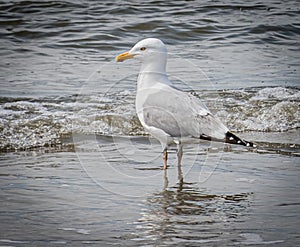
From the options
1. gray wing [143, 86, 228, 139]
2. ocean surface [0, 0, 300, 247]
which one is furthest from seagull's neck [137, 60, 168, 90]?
ocean surface [0, 0, 300, 247]

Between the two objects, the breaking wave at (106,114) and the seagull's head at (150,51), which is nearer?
the seagull's head at (150,51)

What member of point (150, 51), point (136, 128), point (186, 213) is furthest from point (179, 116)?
point (136, 128)

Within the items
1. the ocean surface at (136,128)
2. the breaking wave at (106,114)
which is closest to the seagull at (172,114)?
the ocean surface at (136,128)

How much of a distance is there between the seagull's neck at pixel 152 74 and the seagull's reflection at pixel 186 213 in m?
0.97

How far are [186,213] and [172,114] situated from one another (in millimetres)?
1259

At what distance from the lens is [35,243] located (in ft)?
10.8

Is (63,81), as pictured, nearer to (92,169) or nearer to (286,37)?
(92,169)

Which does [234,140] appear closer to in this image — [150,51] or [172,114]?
[172,114]

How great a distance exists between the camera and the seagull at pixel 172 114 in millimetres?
4910

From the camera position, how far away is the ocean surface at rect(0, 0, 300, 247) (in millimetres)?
3699

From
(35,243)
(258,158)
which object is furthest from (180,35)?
(35,243)

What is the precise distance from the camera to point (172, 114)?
5027 millimetres

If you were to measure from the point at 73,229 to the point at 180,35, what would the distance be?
9.07 meters

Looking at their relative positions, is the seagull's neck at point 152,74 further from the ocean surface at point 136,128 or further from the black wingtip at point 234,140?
the black wingtip at point 234,140
